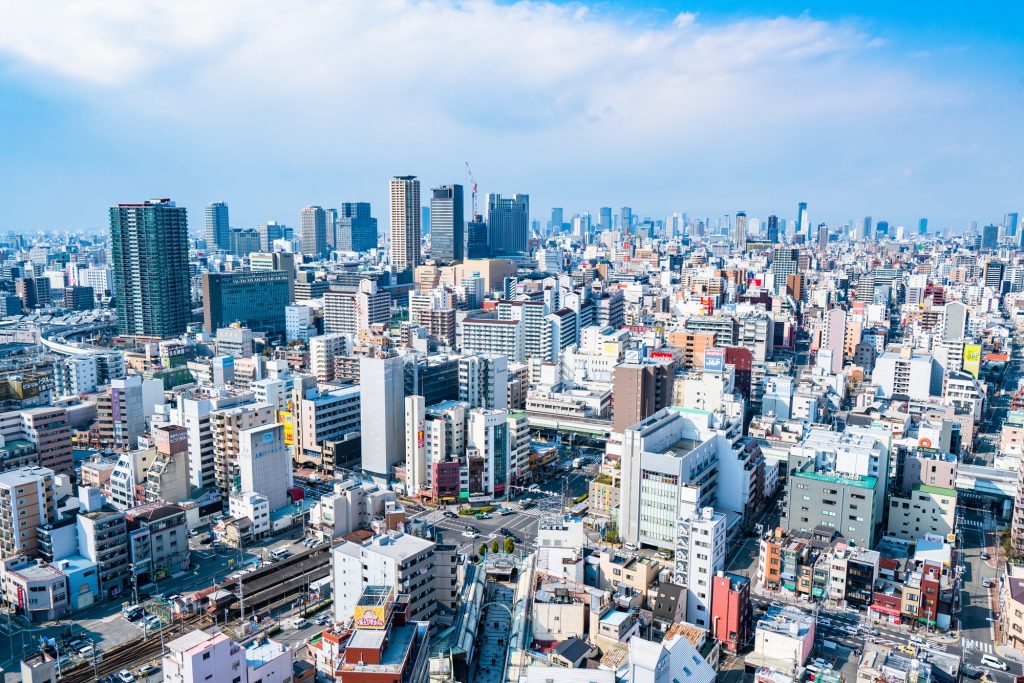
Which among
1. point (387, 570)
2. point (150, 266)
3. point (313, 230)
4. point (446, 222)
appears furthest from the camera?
point (313, 230)

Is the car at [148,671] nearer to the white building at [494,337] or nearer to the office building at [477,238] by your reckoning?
the white building at [494,337]

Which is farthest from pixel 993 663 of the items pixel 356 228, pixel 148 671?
pixel 356 228

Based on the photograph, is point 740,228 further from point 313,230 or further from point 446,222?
point 313,230

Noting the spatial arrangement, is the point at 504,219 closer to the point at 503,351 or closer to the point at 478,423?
the point at 503,351

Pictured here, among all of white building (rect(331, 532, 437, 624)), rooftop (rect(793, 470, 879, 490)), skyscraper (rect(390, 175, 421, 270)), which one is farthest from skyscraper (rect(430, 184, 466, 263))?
white building (rect(331, 532, 437, 624))

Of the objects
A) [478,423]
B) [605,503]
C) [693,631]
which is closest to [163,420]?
[478,423]

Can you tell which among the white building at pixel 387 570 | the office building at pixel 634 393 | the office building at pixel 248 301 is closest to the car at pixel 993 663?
the white building at pixel 387 570
